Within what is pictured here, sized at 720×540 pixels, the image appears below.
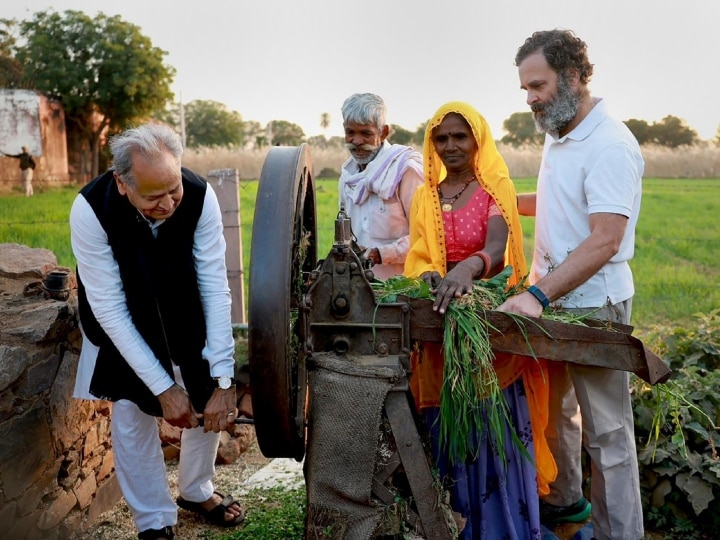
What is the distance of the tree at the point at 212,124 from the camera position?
4381 cm

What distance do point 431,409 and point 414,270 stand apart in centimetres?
67

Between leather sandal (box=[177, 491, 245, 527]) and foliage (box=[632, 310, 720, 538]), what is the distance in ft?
7.25

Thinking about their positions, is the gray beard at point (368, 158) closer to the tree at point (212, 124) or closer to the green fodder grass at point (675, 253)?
the green fodder grass at point (675, 253)

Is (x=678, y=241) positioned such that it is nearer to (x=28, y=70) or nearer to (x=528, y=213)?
(x=528, y=213)

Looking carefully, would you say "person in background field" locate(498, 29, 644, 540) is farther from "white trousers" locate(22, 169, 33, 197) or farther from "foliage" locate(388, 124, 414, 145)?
"foliage" locate(388, 124, 414, 145)

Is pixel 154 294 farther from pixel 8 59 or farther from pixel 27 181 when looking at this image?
pixel 8 59

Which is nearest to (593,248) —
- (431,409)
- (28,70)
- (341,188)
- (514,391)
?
(514,391)

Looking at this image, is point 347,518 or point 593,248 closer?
point 347,518

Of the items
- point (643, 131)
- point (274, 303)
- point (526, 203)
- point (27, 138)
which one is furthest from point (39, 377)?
point (643, 131)

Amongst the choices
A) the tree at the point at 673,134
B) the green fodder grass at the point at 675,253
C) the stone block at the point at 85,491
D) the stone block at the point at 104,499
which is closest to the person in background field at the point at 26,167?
the stone block at the point at 104,499

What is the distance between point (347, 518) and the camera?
269 centimetres

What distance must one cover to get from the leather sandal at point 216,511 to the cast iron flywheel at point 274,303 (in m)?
1.23

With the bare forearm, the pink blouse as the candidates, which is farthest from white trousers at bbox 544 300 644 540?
the bare forearm

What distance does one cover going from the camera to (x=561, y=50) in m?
3.18
